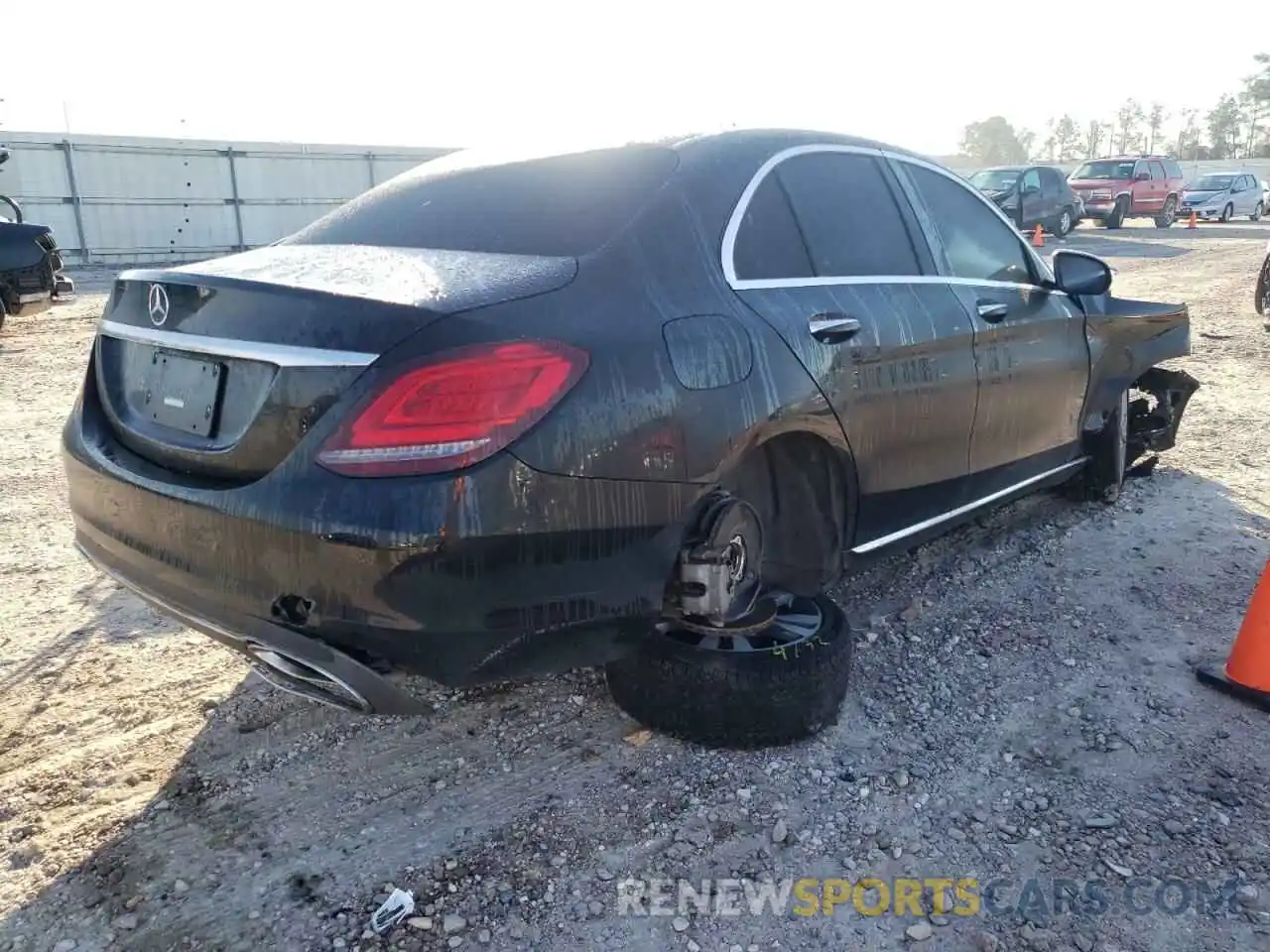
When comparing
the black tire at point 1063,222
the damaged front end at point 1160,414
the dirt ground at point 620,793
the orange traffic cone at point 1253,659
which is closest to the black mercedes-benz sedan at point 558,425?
the dirt ground at point 620,793

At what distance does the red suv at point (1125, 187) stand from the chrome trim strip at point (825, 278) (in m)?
26.2

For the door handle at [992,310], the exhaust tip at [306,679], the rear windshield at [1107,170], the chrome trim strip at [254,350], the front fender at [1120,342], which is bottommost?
the exhaust tip at [306,679]

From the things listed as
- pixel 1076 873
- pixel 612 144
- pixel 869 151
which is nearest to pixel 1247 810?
pixel 1076 873

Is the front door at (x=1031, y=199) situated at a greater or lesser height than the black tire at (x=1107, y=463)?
greater

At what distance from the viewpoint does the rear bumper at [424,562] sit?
7.14 feet

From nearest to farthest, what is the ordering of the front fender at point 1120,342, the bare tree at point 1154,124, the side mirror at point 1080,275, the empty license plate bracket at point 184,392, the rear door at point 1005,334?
the empty license plate bracket at point 184,392 → the rear door at point 1005,334 → the side mirror at point 1080,275 → the front fender at point 1120,342 → the bare tree at point 1154,124

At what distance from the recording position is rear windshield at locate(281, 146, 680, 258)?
2732mm

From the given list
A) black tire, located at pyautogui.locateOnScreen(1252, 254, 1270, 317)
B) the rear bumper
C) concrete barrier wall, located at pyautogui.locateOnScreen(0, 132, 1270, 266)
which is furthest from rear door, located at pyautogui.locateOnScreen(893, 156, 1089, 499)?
concrete barrier wall, located at pyautogui.locateOnScreen(0, 132, 1270, 266)

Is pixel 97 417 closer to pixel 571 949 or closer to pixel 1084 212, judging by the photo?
pixel 571 949

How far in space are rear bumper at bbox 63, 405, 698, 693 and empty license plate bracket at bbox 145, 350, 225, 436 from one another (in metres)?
0.16

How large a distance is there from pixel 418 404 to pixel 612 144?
134cm

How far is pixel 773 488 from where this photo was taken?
3125mm

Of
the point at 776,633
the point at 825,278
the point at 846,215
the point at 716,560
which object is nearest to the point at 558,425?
the point at 716,560

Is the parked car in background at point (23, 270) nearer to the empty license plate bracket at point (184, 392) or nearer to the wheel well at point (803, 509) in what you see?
the empty license plate bracket at point (184, 392)
